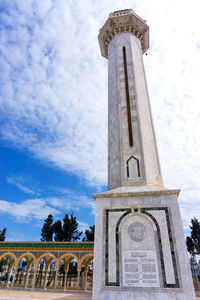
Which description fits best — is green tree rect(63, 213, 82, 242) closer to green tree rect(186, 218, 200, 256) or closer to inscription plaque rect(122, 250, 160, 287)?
green tree rect(186, 218, 200, 256)

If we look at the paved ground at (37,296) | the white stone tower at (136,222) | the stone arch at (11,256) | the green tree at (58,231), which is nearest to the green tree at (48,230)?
the green tree at (58,231)

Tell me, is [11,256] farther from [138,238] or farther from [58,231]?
[138,238]

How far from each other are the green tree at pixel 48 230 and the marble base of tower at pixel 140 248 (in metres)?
28.7

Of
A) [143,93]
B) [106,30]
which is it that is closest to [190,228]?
[143,93]

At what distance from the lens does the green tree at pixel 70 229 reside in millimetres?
32281

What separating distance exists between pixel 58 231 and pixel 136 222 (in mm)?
28748

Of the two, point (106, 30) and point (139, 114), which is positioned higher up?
point (106, 30)

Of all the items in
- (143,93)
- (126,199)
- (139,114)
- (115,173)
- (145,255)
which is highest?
(143,93)

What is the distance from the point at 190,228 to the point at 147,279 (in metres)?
27.2

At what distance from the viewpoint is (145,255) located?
6496 mm

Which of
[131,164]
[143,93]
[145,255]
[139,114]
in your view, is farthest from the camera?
[143,93]

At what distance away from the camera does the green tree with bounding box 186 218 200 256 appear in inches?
1085

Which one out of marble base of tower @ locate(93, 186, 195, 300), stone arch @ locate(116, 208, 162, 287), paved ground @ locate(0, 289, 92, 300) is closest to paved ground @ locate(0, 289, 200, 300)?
paved ground @ locate(0, 289, 92, 300)

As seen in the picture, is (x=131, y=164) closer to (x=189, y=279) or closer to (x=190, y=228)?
(x=189, y=279)
